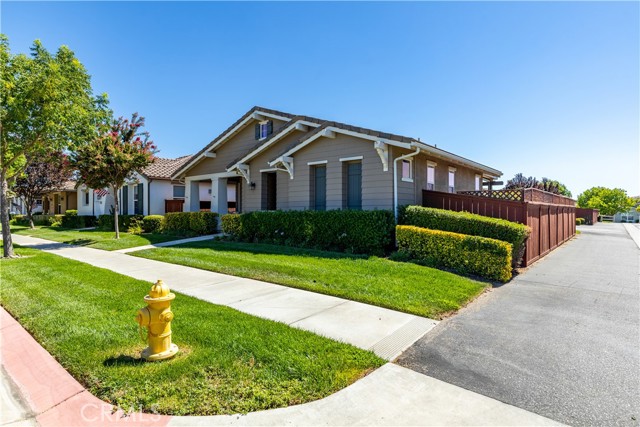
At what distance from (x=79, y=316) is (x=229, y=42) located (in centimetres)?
1165

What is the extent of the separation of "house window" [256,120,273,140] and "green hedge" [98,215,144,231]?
976cm

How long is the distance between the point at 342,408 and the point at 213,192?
16.9m

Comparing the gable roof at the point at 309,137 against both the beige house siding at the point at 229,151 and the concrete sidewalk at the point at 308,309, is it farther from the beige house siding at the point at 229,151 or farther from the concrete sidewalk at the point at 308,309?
the concrete sidewalk at the point at 308,309

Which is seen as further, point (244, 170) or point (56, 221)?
point (56, 221)

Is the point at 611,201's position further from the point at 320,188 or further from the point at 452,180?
the point at 320,188

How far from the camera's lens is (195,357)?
3701mm

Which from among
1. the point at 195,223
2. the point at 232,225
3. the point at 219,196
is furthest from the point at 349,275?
the point at 219,196

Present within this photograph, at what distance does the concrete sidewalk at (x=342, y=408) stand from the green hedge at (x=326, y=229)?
7.10 metres

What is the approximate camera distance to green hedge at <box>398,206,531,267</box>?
28.1 feet

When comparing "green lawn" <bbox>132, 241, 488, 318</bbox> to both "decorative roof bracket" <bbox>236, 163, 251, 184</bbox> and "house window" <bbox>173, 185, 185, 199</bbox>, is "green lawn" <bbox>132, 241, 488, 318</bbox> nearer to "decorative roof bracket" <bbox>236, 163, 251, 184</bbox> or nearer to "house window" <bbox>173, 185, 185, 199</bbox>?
"decorative roof bracket" <bbox>236, 163, 251, 184</bbox>

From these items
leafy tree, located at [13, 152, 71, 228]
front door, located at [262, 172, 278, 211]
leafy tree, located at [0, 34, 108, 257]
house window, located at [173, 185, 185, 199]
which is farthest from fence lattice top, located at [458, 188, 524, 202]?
leafy tree, located at [13, 152, 71, 228]

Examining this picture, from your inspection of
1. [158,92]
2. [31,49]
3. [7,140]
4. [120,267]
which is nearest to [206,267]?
[120,267]

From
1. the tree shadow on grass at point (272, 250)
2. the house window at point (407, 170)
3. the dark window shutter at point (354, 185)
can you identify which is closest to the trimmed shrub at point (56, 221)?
the tree shadow on grass at point (272, 250)

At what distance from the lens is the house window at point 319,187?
13328mm
